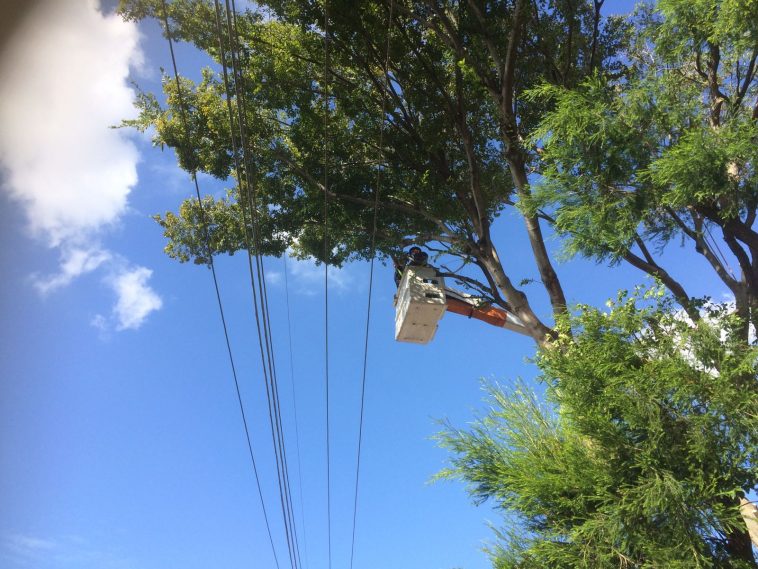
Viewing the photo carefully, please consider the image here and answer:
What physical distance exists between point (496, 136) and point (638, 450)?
6855 millimetres

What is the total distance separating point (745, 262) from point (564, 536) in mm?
3428

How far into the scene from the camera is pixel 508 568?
225 inches

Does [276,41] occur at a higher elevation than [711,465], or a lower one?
higher

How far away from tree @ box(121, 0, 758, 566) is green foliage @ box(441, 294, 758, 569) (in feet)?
0.16

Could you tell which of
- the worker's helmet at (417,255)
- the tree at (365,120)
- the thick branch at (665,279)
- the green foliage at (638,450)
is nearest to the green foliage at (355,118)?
the tree at (365,120)

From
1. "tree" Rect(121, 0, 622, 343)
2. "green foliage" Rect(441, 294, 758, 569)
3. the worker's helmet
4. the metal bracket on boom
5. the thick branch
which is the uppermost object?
"tree" Rect(121, 0, 622, 343)

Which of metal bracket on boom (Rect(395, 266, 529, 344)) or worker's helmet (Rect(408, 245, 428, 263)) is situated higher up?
worker's helmet (Rect(408, 245, 428, 263))

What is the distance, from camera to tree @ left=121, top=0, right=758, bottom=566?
559 centimetres

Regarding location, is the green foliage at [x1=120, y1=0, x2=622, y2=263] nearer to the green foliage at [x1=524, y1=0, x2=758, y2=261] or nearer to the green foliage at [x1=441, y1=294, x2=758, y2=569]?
the green foliage at [x1=524, y1=0, x2=758, y2=261]

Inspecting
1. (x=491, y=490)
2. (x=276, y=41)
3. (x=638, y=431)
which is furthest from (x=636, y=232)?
(x=276, y=41)

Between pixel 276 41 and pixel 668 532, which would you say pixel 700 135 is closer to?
pixel 668 532

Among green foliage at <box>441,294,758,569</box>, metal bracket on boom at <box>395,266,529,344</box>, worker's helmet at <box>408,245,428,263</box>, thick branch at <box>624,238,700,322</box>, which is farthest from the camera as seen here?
worker's helmet at <box>408,245,428,263</box>

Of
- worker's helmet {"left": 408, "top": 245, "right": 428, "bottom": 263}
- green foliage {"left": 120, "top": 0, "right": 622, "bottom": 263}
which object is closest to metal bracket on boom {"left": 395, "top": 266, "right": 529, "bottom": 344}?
worker's helmet {"left": 408, "top": 245, "right": 428, "bottom": 263}

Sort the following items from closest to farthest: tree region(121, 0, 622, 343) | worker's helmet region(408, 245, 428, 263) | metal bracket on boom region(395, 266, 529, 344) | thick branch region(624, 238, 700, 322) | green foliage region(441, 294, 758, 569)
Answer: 1. green foliage region(441, 294, 758, 569)
2. thick branch region(624, 238, 700, 322)
3. metal bracket on boom region(395, 266, 529, 344)
4. worker's helmet region(408, 245, 428, 263)
5. tree region(121, 0, 622, 343)
